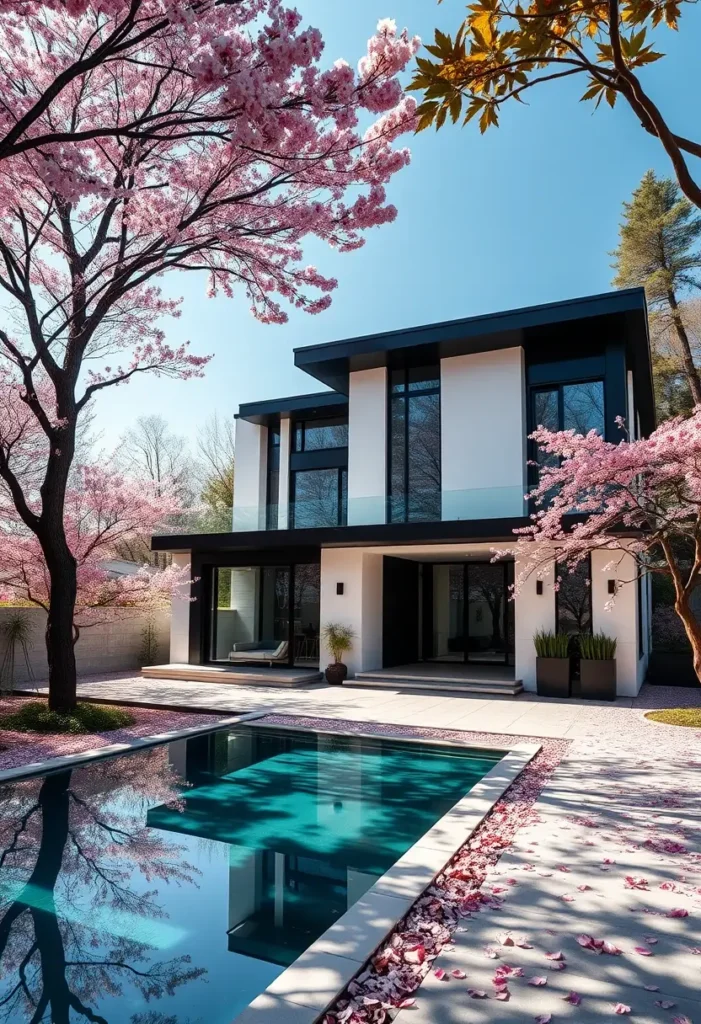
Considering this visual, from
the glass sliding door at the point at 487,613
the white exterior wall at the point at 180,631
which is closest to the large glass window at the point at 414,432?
the glass sliding door at the point at 487,613

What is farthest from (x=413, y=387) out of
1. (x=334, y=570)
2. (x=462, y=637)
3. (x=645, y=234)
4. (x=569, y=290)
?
(x=645, y=234)

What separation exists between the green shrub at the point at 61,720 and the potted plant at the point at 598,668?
290 inches

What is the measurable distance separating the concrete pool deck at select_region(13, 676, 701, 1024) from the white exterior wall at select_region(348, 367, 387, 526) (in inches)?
286

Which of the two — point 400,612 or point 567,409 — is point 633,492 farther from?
point 400,612

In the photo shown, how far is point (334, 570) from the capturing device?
46.8ft

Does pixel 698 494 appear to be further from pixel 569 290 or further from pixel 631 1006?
pixel 569 290

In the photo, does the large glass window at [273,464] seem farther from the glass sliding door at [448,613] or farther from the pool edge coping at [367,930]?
the pool edge coping at [367,930]

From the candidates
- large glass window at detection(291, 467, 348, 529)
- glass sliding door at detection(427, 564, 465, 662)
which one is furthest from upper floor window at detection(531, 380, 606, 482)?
large glass window at detection(291, 467, 348, 529)

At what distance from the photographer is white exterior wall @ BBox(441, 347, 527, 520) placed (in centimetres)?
1330

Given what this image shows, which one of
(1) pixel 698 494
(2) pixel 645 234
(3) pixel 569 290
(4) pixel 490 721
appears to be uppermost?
(2) pixel 645 234

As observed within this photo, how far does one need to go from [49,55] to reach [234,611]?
11.6 meters

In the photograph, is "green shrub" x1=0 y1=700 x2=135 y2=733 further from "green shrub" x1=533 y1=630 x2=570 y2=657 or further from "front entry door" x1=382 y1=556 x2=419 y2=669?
"front entry door" x1=382 y1=556 x2=419 y2=669

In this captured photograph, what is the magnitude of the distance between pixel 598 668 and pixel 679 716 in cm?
193

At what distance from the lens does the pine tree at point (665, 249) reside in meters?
23.7
